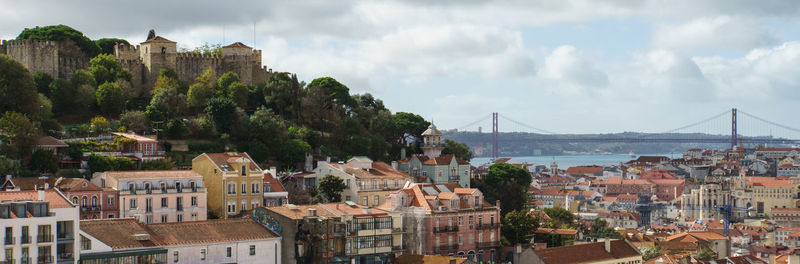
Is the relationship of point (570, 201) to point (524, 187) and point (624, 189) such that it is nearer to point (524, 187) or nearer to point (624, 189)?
point (624, 189)

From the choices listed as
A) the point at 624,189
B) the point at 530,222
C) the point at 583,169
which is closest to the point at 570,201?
the point at 624,189

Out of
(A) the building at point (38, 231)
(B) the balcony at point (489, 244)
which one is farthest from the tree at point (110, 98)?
(A) the building at point (38, 231)

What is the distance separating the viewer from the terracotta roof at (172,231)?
120 feet

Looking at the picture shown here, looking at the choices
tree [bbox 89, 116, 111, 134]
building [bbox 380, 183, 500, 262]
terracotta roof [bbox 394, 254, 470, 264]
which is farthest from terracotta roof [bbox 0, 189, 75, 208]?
tree [bbox 89, 116, 111, 134]

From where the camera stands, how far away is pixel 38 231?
1368 inches

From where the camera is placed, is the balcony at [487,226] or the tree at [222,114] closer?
the balcony at [487,226]

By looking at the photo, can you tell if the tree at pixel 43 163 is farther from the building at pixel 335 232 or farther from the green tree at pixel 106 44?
the green tree at pixel 106 44

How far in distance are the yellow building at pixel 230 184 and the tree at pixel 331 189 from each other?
14.2 feet

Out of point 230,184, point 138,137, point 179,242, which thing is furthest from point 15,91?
point 179,242

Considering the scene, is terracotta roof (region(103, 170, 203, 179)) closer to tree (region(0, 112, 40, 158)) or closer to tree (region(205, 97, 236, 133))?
tree (region(0, 112, 40, 158))

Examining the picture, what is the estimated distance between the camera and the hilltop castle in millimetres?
63500

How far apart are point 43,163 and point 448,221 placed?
1843 cm

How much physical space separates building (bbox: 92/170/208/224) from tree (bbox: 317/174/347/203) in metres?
7.30

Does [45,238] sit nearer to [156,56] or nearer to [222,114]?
[222,114]
